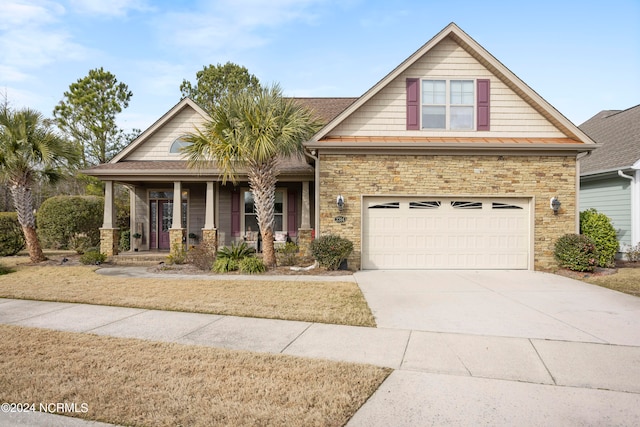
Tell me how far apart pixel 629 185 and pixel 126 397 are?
16081mm

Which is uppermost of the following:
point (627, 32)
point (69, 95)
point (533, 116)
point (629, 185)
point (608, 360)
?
point (69, 95)

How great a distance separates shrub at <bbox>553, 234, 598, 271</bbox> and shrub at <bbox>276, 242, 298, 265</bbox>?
309 inches

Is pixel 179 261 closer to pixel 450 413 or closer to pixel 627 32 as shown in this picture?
pixel 450 413

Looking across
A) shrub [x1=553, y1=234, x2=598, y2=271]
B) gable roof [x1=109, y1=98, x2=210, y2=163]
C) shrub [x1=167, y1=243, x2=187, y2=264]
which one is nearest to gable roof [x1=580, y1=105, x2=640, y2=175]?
shrub [x1=553, y1=234, x2=598, y2=271]

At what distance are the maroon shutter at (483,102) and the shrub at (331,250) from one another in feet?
18.0

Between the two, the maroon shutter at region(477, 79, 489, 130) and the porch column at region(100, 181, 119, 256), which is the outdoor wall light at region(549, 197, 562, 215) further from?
the porch column at region(100, 181, 119, 256)

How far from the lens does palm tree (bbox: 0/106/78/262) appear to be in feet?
40.6

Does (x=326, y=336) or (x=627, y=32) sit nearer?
(x=326, y=336)

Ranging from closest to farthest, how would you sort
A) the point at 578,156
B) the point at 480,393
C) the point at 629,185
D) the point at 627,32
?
the point at 480,393 < the point at 578,156 < the point at 627,32 < the point at 629,185

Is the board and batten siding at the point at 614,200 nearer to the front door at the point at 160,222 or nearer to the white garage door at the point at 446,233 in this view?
the white garage door at the point at 446,233

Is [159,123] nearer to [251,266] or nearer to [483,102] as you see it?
[251,266]

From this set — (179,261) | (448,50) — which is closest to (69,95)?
(179,261)

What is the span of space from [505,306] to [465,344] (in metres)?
2.59

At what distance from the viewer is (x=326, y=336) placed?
5.33 metres
